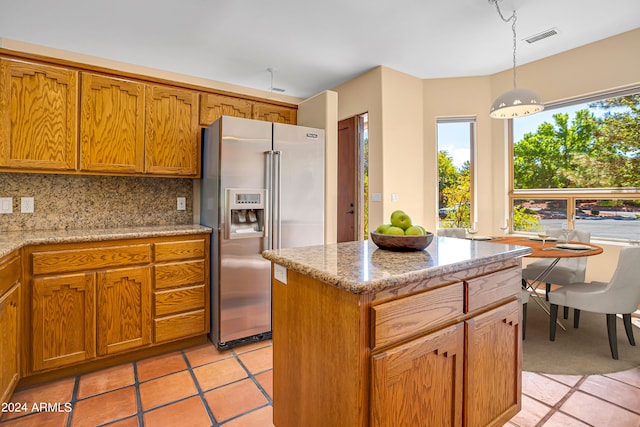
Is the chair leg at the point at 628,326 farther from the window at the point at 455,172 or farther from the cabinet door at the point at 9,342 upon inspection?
the cabinet door at the point at 9,342

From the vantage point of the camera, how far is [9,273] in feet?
5.88

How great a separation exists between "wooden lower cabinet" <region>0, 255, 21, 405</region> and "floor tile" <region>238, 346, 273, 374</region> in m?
1.27

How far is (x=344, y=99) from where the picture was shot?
4945 mm

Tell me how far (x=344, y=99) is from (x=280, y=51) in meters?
1.34

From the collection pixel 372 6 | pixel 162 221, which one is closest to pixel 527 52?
pixel 372 6

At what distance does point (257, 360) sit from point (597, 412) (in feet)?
6.63

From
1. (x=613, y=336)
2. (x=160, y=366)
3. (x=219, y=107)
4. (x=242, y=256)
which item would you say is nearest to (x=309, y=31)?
(x=219, y=107)

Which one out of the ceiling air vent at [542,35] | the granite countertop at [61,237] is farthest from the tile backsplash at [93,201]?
the ceiling air vent at [542,35]

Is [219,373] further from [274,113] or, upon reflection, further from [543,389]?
[274,113]

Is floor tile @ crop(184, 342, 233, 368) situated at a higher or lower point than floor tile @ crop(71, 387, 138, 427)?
higher

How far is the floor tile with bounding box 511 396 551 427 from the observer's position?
173 cm

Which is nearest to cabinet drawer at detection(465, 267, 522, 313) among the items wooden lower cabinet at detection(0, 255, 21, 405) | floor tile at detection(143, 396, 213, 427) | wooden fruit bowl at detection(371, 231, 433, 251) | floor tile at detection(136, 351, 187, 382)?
wooden fruit bowl at detection(371, 231, 433, 251)

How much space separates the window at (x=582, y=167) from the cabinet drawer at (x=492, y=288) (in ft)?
10.8

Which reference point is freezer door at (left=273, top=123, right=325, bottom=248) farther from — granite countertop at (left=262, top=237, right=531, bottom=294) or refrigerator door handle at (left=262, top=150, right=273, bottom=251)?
granite countertop at (left=262, top=237, right=531, bottom=294)
